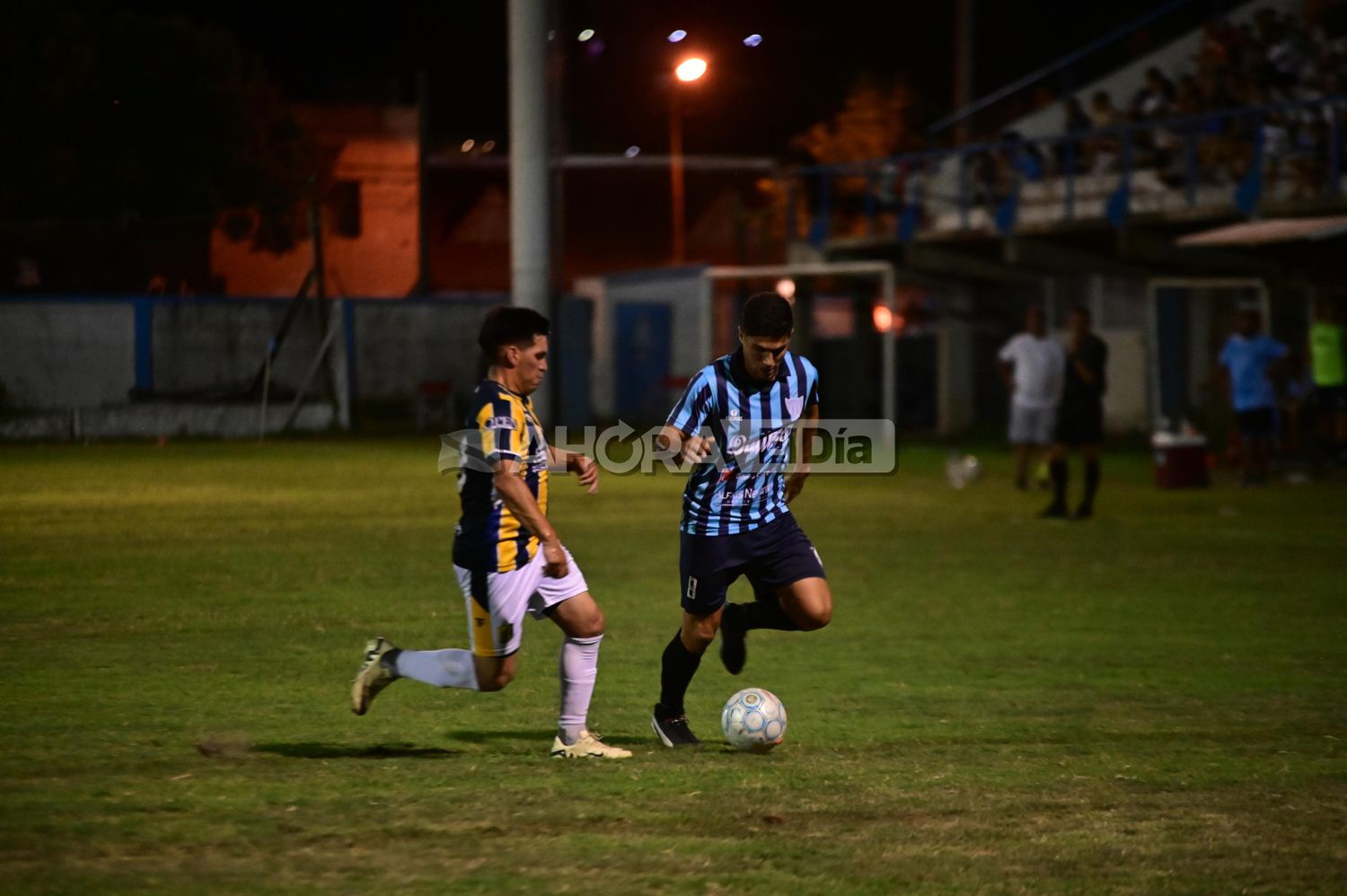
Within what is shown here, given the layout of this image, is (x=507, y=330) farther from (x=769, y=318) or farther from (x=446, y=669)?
(x=446, y=669)

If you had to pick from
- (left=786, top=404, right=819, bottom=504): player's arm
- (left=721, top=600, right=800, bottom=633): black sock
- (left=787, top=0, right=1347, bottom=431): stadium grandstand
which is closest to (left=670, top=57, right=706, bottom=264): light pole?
(left=787, top=0, right=1347, bottom=431): stadium grandstand

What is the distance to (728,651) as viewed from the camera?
751 centimetres

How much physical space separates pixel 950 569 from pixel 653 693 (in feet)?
17.4

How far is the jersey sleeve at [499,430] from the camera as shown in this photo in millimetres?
6168

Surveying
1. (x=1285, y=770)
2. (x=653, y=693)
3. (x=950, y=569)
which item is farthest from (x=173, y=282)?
(x=1285, y=770)

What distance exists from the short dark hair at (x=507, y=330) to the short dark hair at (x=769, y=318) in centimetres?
77

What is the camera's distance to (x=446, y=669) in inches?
258

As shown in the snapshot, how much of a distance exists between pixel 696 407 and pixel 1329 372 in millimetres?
16224

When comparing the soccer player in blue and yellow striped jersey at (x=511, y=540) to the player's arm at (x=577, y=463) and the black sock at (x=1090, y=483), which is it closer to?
the player's arm at (x=577, y=463)

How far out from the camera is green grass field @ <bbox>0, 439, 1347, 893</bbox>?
515cm

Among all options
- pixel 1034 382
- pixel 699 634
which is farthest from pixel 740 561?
pixel 1034 382

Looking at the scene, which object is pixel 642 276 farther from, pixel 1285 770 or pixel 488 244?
pixel 1285 770

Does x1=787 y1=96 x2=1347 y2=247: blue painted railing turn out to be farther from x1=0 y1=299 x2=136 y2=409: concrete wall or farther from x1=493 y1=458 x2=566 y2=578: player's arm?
x1=493 y1=458 x2=566 y2=578: player's arm

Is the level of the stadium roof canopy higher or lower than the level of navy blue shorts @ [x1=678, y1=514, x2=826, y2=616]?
higher
